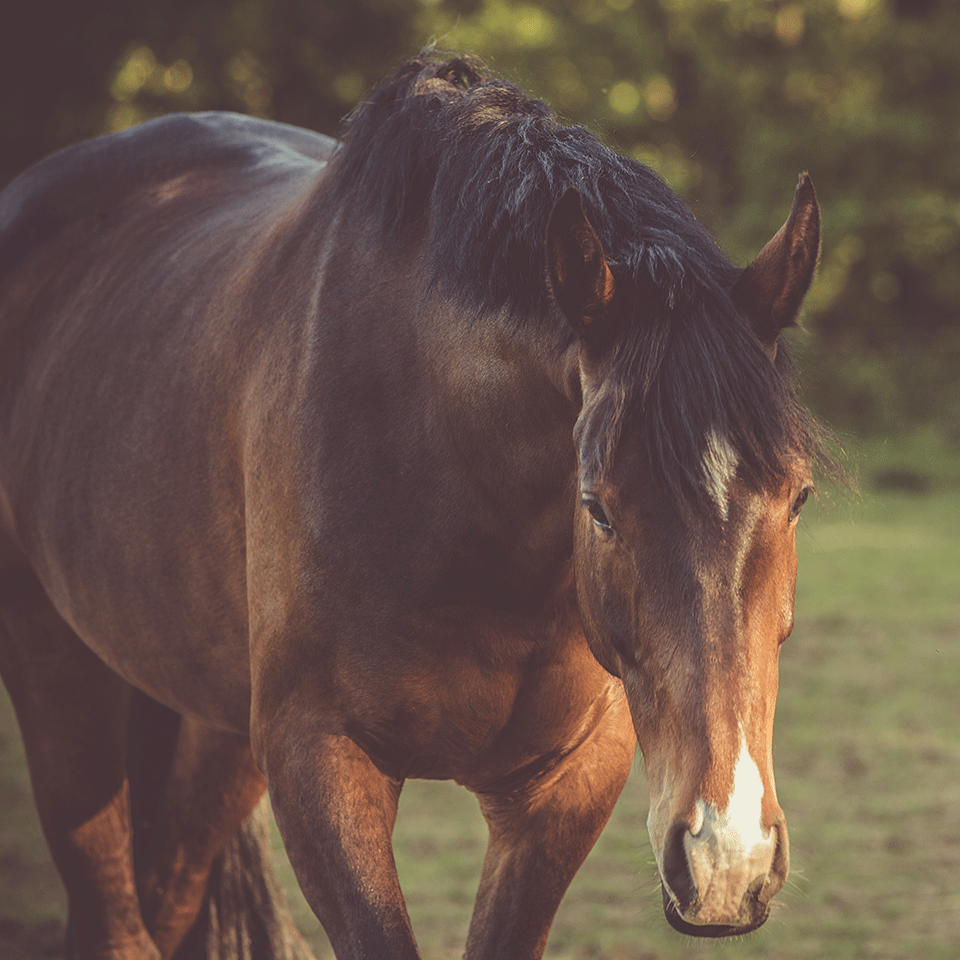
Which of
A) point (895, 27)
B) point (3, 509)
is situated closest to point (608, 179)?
point (3, 509)

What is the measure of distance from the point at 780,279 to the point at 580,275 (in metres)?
0.30

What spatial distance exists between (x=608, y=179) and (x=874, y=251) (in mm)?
21370

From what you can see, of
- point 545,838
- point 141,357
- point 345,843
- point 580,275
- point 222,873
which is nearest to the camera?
point 580,275

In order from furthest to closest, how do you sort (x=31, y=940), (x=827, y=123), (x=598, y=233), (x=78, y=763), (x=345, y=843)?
(x=827, y=123) → (x=31, y=940) → (x=78, y=763) → (x=345, y=843) → (x=598, y=233)

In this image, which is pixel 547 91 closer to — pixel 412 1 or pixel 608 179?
pixel 412 1

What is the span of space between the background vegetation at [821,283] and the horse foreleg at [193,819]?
0.86 metres

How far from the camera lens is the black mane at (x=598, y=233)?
1.66 metres

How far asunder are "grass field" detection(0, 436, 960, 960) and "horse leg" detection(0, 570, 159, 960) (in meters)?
1.01

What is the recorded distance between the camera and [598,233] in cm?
190

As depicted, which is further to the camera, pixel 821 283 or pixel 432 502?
pixel 821 283

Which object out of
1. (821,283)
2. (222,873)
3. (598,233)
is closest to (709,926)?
(598,233)

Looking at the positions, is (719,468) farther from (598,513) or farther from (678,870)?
(678,870)

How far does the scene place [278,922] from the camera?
3643 millimetres

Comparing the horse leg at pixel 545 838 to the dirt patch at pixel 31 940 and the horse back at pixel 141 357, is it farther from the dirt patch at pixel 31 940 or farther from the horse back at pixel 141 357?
the dirt patch at pixel 31 940
